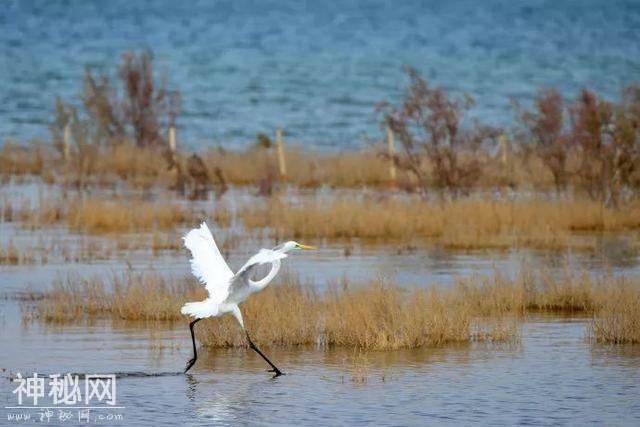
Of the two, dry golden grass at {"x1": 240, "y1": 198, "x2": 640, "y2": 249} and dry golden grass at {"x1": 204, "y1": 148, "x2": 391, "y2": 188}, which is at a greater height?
dry golden grass at {"x1": 204, "y1": 148, "x2": 391, "y2": 188}

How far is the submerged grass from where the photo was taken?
47.4 feet

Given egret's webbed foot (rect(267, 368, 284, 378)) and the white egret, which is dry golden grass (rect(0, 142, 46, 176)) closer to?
the white egret

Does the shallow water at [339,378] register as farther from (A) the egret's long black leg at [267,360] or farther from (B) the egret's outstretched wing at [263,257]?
(B) the egret's outstretched wing at [263,257]

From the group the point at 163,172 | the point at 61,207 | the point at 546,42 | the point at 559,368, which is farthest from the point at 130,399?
the point at 546,42

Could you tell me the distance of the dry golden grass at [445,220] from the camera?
2505cm

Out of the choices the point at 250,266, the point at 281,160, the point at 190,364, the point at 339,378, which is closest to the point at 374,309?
the point at 339,378

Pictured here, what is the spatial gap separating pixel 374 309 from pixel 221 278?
70.7 inches

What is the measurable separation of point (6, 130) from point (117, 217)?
29.4 metres

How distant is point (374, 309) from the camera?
14633 mm

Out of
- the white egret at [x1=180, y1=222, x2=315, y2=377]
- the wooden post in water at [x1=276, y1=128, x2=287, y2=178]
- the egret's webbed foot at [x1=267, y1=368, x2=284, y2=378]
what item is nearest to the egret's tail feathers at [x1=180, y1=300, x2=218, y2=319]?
the white egret at [x1=180, y1=222, x2=315, y2=377]

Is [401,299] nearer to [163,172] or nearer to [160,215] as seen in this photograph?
[160,215]

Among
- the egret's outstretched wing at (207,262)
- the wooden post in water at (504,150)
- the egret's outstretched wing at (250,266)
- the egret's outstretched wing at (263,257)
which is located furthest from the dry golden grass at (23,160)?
the egret's outstretched wing at (263,257)

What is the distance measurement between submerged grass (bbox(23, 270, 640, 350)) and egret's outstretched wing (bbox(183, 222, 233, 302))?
0.93 m

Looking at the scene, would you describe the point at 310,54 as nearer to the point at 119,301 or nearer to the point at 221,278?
the point at 119,301
